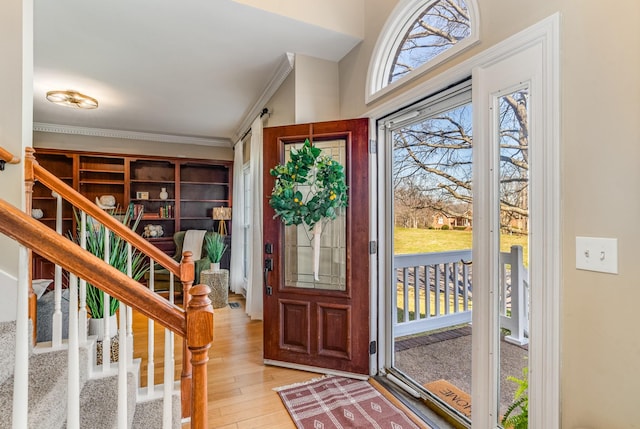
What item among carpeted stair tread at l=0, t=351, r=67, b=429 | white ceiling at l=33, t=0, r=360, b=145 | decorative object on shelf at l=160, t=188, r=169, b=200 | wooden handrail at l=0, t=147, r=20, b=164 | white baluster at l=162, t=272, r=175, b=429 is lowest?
carpeted stair tread at l=0, t=351, r=67, b=429

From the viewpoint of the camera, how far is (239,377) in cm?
243

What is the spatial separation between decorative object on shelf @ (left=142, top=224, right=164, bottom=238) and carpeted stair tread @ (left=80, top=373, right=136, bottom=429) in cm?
410

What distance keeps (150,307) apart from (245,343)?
94.4 inches

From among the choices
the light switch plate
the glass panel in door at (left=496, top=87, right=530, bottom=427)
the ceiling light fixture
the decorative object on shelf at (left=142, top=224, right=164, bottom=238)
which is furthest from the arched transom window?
the decorative object on shelf at (left=142, top=224, right=164, bottom=238)

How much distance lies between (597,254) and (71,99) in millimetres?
4910

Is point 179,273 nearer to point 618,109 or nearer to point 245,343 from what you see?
point 245,343

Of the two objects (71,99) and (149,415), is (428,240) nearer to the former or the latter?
(149,415)

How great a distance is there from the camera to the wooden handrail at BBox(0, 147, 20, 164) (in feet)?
4.87

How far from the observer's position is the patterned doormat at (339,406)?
1.88 m

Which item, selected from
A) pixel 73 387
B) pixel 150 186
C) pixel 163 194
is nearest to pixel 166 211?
pixel 163 194

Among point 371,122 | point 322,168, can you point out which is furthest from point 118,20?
point 371,122

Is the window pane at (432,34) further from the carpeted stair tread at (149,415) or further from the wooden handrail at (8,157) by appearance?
the carpeted stair tread at (149,415)

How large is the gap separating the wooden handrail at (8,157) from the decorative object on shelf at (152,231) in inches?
156

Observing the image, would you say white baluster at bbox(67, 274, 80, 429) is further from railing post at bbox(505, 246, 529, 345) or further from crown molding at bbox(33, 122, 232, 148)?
crown molding at bbox(33, 122, 232, 148)
